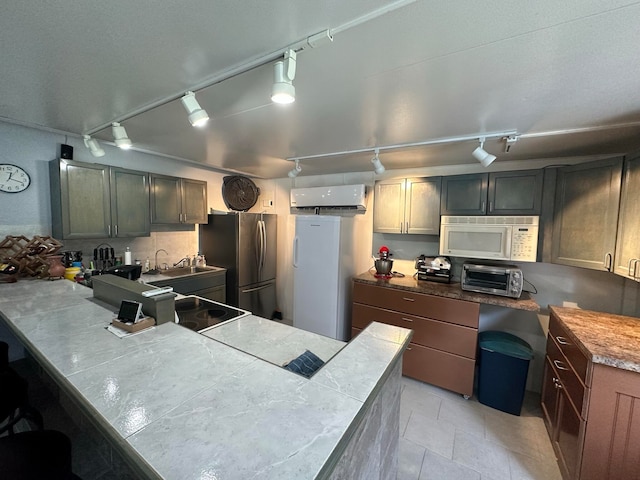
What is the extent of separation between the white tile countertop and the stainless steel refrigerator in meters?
2.08

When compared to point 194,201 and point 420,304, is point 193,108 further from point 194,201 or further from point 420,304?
point 420,304

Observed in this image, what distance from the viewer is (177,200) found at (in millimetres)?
3191

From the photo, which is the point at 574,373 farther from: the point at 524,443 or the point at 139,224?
the point at 139,224

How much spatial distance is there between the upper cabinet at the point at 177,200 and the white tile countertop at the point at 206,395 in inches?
72.5

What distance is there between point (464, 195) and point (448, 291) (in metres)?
1.00

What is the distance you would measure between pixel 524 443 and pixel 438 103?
8.33 ft

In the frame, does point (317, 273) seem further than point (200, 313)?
Yes

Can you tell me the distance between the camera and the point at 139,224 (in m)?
2.84

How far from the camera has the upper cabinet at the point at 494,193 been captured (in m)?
2.35

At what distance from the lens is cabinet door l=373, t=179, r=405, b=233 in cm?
297

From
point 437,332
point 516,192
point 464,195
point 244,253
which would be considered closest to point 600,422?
point 437,332

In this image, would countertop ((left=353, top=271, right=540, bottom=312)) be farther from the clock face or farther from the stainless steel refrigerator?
the clock face

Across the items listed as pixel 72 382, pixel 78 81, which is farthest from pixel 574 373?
pixel 78 81

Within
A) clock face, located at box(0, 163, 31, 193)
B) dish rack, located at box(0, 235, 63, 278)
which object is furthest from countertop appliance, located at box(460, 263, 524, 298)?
clock face, located at box(0, 163, 31, 193)
